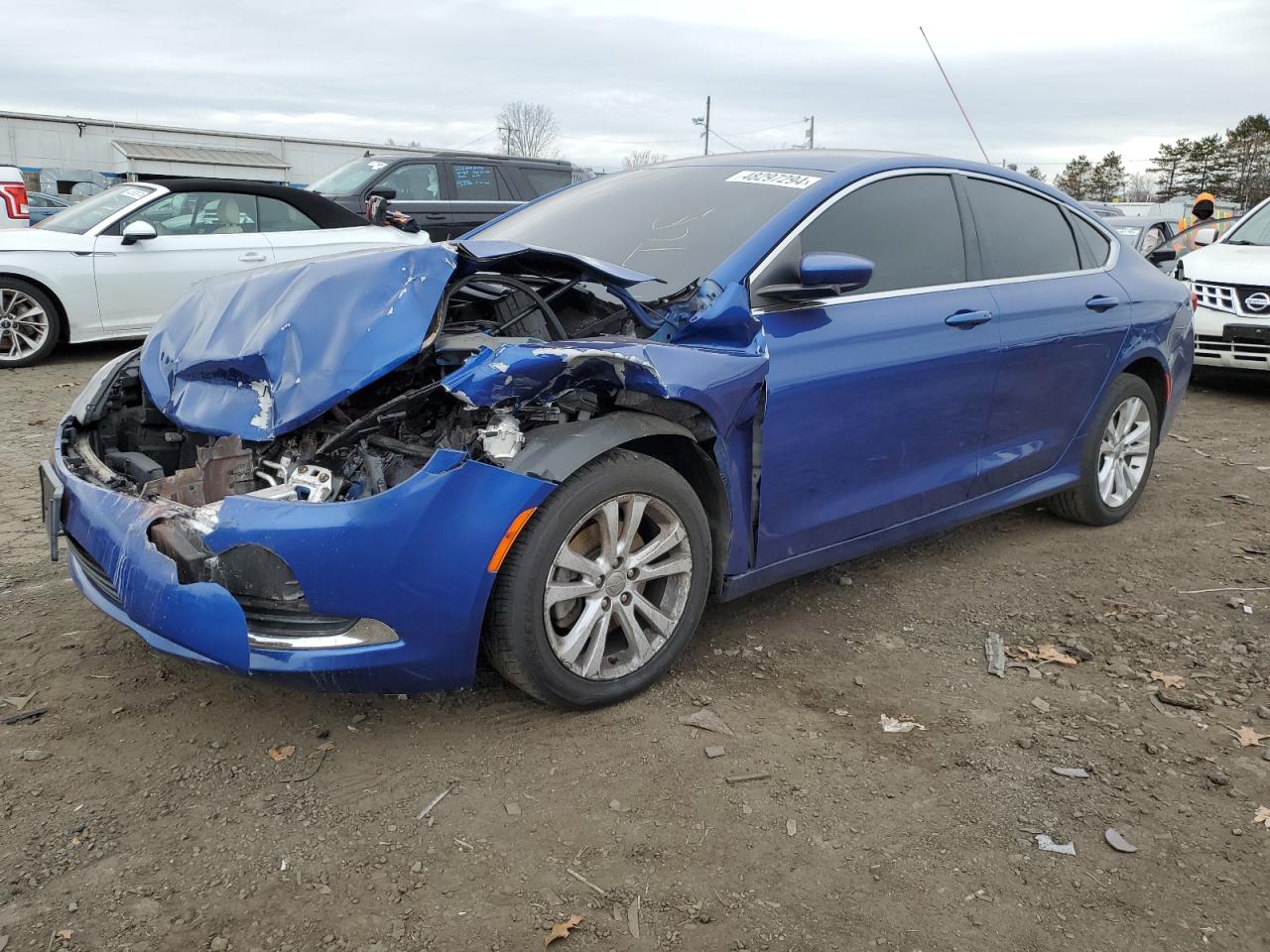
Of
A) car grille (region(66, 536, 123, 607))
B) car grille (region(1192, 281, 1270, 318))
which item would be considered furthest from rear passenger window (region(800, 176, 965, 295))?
car grille (region(1192, 281, 1270, 318))

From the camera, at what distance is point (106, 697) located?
3.10 metres

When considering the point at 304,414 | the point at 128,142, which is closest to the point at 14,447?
the point at 304,414

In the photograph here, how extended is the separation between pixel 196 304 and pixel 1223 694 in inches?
143

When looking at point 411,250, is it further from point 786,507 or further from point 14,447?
point 14,447

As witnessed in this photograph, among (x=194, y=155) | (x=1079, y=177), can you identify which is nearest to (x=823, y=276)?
(x=194, y=155)

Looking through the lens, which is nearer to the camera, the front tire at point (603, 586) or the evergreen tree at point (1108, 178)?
the front tire at point (603, 586)

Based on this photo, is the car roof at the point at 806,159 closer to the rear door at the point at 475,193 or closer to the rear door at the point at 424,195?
the rear door at the point at 424,195

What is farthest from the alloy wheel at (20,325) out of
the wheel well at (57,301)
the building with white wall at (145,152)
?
the building with white wall at (145,152)

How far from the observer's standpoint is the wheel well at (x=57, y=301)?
26.4 ft

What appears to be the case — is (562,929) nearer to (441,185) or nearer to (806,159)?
(806,159)

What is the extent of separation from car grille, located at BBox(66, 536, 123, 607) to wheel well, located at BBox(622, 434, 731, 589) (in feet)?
4.93

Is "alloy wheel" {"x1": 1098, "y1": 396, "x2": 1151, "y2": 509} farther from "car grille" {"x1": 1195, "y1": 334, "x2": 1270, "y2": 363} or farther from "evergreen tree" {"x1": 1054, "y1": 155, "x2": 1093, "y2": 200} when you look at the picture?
"evergreen tree" {"x1": 1054, "y1": 155, "x2": 1093, "y2": 200}

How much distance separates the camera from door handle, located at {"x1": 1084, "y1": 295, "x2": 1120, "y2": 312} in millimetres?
4395

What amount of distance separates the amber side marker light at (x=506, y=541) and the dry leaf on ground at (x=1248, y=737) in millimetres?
2172
